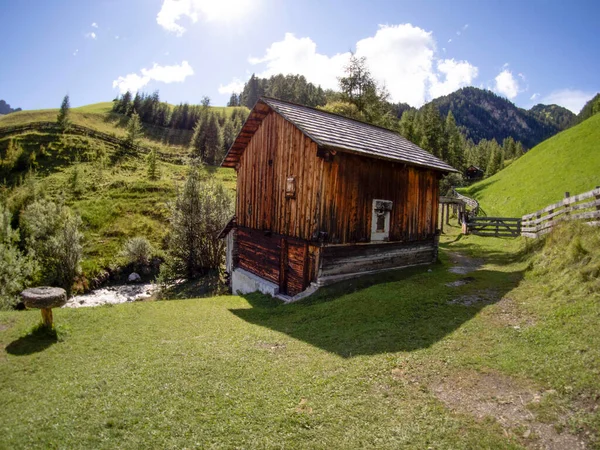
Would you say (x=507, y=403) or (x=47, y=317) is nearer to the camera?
(x=507, y=403)

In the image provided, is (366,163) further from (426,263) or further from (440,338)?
(440,338)

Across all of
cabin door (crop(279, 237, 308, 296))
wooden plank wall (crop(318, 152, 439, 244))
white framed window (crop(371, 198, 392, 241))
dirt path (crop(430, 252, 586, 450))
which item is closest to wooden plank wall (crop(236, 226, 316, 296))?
cabin door (crop(279, 237, 308, 296))

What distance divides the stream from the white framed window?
1807cm

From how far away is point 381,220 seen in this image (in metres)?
15.4

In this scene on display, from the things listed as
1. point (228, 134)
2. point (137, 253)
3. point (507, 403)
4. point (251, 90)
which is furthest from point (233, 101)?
point (507, 403)

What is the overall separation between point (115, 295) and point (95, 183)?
30011 mm

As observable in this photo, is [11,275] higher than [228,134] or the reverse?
the reverse

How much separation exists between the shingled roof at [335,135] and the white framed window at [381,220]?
215 centimetres

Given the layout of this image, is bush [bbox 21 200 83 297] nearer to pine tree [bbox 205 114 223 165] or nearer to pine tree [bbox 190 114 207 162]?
pine tree [bbox 205 114 223 165]

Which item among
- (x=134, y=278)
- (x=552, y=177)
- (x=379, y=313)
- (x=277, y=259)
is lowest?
(x=134, y=278)

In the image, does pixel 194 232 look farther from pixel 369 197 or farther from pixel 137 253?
pixel 369 197

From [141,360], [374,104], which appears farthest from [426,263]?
[374,104]

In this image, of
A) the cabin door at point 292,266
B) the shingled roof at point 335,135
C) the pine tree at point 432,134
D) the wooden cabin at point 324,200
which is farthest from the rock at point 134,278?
the pine tree at point 432,134

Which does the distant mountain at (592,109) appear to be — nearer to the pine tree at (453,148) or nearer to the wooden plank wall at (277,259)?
the pine tree at (453,148)
